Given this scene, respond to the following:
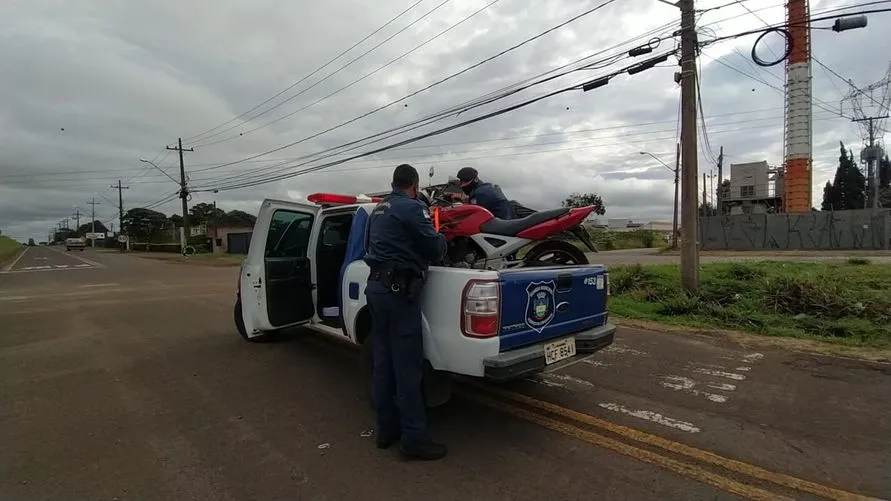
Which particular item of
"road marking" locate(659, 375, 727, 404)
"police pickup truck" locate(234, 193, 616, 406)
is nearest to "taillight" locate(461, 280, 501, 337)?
"police pickup truck" locate(234, 193, 616, 406)

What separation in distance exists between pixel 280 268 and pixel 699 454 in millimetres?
4480

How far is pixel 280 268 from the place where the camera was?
19.3ft

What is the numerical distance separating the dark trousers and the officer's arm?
0.36 meters

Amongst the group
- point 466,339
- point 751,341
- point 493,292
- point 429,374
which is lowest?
point 751,341

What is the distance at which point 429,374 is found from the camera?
3705 mm

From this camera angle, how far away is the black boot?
3.40 m

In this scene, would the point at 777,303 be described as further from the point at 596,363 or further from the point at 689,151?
the point at 596,363

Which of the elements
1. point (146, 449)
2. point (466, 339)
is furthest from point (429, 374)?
point (146, 449)

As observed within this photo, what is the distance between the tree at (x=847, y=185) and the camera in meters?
66.9

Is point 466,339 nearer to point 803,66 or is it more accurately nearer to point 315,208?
point 315,208

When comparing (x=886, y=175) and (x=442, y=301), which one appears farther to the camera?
(x=886, y=175)

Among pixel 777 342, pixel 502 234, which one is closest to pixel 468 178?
pixel 502 234

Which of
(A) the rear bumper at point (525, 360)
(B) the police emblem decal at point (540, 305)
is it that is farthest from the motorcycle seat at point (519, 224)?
(A) the rear bumper at point (525, 360)

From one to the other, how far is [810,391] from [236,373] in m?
5.75
